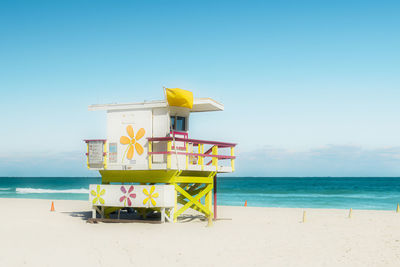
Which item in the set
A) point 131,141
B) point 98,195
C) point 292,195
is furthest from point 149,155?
point 292,195

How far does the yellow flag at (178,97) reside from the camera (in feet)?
55.0

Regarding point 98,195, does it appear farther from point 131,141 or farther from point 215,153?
point 215,153

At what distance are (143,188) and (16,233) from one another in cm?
458

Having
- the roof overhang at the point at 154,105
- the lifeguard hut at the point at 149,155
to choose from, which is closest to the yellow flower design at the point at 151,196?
the lifeguard hut at the point at 149,155

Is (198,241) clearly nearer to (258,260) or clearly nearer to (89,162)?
(258,260)

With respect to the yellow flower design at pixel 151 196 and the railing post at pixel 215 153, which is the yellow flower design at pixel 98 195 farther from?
the railing post at pixel 215 153

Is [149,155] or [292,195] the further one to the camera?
[292,195]

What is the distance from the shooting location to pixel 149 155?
16.4 meters

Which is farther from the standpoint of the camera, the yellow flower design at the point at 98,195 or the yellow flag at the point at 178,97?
the yellow flower design at the point at 98,195

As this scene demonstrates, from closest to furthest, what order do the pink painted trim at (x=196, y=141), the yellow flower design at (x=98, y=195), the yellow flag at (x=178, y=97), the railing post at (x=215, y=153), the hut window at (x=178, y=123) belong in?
the pink painted trim at (x=196, y=141)
the yellow flag at (x=178, y=97)
the yellow flower design at (x=98, y=195)
the hut window at (x=178, y=123)
the railing post at (x=215, y=153)

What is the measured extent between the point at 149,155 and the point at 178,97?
242 cm

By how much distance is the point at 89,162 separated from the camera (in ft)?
57.2

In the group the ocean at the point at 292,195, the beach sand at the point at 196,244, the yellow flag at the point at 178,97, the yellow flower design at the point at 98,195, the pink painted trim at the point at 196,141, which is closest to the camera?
the beach sand at the point at 196,244

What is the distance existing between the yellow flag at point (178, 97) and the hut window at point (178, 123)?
82 centimetres
